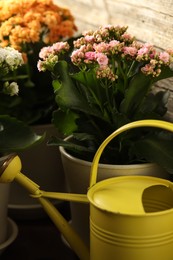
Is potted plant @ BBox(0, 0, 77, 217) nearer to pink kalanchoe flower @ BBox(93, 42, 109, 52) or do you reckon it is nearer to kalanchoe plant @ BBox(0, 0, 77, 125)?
kalanchoe plant @ BBox(0, 0, 77, 125)

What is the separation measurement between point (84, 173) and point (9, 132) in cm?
22

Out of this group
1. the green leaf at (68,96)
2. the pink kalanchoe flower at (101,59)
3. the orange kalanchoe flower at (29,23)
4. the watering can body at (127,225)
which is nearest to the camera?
the watering can body at (127,225)

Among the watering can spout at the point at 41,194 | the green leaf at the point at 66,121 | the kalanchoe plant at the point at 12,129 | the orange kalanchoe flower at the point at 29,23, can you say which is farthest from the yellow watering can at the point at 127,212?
the orange kalanchoe flower at the point at 29,23

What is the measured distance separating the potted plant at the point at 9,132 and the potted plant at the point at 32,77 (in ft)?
0.56

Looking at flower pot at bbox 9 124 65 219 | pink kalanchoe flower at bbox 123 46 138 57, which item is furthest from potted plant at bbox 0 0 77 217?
pink kalanchoe flower at bbox 123 46 138 57

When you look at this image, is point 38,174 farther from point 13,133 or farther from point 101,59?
point 101,59

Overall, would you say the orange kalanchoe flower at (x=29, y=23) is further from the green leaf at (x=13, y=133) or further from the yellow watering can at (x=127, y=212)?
the yellow watering can at (x=127, y=212)

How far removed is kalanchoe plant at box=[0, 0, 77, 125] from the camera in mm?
1693

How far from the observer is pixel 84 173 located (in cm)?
147

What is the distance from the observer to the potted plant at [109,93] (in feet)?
4.49

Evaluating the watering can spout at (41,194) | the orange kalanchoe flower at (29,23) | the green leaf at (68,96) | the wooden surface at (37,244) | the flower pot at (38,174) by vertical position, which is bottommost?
the wooden surface at (37,244)

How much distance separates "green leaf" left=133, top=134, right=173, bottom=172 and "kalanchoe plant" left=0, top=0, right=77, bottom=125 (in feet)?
1.35

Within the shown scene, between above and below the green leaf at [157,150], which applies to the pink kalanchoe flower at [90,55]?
above

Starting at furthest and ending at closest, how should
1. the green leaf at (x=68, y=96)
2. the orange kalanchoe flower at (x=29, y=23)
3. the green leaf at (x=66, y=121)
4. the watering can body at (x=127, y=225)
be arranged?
the orange kalanchoe flower at (x=29, y=23) → the green leaf at (x=66, y=121) → the green leaf at (x=68, y=96) → the watering can body at (x=127, y=225)
